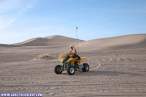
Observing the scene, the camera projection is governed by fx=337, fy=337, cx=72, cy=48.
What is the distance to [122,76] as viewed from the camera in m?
15.5

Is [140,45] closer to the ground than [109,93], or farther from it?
Answer: farther from it

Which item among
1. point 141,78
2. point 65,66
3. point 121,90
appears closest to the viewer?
point 121,90

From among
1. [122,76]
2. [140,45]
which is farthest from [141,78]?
[140,45]

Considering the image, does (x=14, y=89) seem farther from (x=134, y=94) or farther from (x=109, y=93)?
(x=134, y=94)

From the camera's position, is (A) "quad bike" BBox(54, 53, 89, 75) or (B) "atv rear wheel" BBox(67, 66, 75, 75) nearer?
(B) "atv rear wheel" BBox(67, 66, 75, 75)

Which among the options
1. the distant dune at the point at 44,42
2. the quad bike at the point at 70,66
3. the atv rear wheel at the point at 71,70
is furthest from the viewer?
the distant dune at the point at 44,42

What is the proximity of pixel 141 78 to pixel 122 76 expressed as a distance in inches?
40.7

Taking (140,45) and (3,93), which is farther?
(140,45)

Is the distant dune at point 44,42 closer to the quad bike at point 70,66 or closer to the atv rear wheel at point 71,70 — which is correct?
the quad bike at point 70,66

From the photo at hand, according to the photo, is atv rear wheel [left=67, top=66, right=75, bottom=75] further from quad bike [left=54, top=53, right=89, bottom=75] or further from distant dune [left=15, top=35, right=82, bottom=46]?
distant dune [left=15, top=35, right=82, bottom=46]

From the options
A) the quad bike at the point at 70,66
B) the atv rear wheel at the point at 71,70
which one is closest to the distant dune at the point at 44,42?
the quad bike at the point at 70,66

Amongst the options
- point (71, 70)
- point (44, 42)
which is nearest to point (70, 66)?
point (71, 70)

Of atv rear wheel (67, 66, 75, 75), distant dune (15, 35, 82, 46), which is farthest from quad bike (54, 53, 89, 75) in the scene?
distant dune (15, 35, 82, 46)

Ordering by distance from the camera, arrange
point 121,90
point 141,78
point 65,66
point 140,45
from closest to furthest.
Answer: point 121,90 → point 141,78 → point 65,66 → point 140,45
